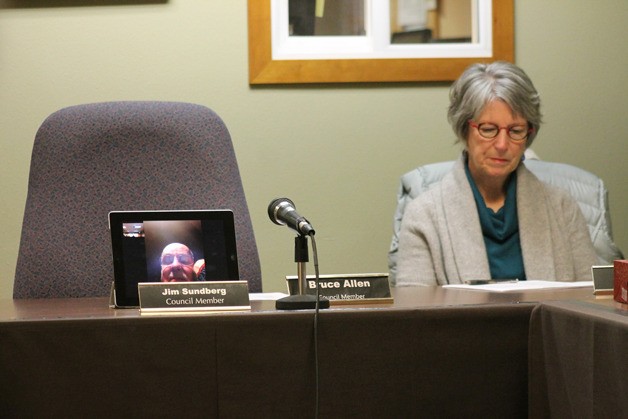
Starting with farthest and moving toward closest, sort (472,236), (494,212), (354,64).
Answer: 1. (354,64)
2. (494,212)
3. (472,236)

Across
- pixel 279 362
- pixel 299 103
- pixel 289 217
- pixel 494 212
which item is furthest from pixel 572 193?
pixel 279 362

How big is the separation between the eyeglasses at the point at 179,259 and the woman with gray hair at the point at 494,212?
94cm

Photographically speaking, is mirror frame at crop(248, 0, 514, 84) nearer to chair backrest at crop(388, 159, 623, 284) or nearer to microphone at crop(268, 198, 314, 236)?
chair backrest at crop(388, 159, 623, 284)

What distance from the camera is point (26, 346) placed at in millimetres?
1212

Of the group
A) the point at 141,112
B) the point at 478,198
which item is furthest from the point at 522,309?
the point at 478,198

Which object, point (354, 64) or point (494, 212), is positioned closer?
point (494, 212)

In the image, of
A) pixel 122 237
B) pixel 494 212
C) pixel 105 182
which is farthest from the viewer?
pixel 494 212

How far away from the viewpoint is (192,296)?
1282 mm

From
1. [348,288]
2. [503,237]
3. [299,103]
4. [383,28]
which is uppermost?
[383,28]

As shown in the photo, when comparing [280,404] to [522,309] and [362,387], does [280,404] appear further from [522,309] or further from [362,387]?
[522,309]

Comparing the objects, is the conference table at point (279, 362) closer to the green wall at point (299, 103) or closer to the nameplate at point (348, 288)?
the nameplate at point (348, 288)

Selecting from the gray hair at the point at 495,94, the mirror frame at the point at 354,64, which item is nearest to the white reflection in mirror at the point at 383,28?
the mirror frame at the point at 354,64

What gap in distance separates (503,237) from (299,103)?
83cm

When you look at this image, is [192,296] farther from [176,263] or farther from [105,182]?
[105,182]
